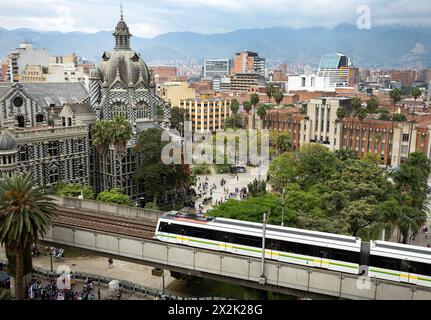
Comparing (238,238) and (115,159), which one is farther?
(115,159)

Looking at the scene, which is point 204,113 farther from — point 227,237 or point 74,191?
point 227,237

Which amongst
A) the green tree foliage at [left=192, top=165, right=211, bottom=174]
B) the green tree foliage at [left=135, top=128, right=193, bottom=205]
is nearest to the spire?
the green tree foliage at [left=135, top=128, right=193, bottom=205]

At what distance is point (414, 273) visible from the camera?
30.7 m

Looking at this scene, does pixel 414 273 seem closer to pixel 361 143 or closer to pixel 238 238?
pixel 238 238

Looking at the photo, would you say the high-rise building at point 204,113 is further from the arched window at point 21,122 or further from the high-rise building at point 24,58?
the high-rise building at point 24,58

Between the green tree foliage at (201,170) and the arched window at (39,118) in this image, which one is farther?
the green tree foliage at (201,170)

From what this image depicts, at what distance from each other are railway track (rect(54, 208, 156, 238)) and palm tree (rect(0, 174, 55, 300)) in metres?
6.49

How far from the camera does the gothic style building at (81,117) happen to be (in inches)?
2606

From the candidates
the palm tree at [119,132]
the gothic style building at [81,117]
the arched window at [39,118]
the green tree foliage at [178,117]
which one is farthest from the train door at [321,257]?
the green tree foliage at [178,117]

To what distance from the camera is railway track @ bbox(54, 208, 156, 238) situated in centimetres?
3925

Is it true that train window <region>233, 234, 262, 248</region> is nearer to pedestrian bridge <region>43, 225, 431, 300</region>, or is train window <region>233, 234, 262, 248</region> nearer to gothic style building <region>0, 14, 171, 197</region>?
pedestrian bridge <region>43, 225, 431, 300</region>

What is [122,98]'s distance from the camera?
74.7 meters
